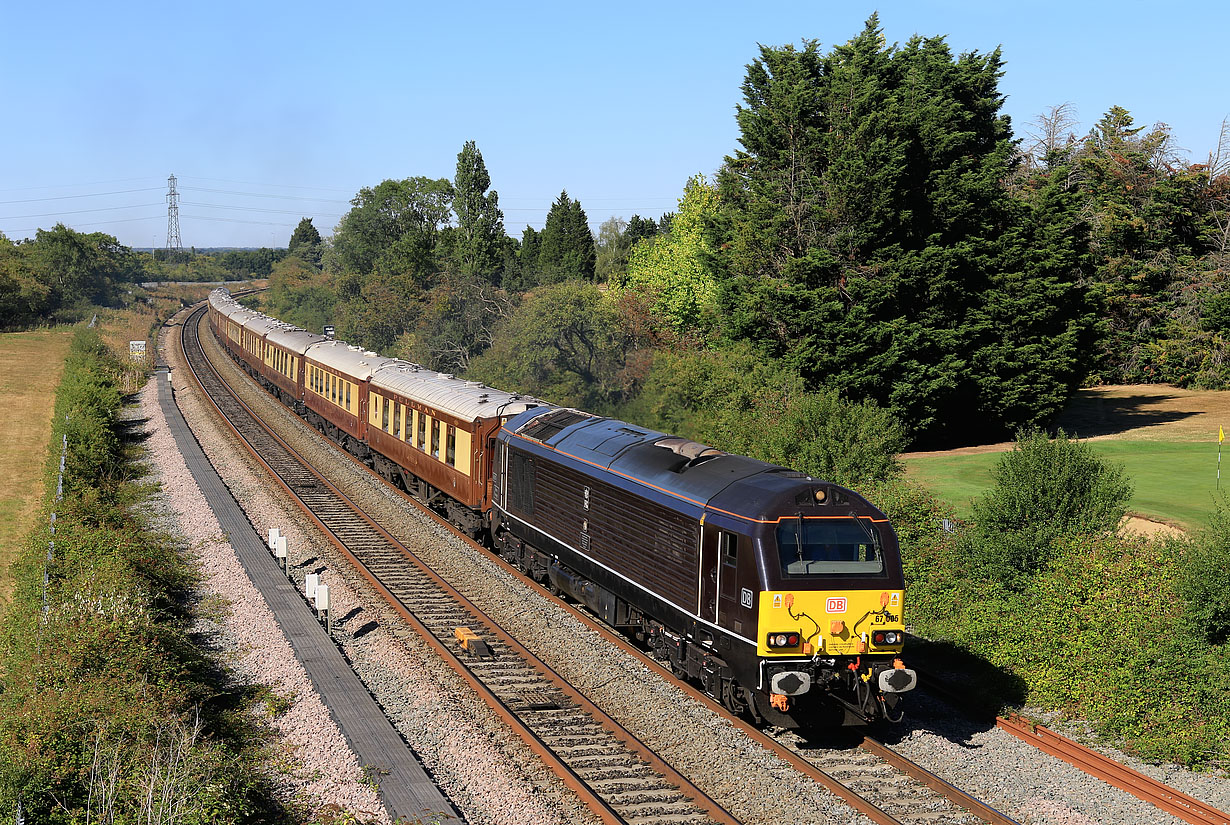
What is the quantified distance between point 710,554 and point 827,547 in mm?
1744

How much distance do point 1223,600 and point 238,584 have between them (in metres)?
19.1

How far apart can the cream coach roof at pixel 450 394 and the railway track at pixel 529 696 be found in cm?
390

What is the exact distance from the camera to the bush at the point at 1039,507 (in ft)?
62.2

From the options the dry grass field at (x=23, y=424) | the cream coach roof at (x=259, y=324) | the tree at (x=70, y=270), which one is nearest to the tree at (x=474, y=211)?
Result: the cream coach roof at (x=259, y=324)

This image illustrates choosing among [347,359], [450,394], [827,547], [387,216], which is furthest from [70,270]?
[827,547]

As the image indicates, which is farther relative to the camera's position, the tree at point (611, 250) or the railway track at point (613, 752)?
the tree at point (611, 250)

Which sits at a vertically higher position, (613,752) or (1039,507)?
(1039,507)

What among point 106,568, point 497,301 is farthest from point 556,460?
point 497,301

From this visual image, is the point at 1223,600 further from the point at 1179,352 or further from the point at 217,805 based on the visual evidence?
the point at 1179,352

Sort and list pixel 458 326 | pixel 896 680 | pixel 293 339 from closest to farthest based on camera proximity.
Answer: pixel 896 680 → pixel 293 339 → pixel 458 326

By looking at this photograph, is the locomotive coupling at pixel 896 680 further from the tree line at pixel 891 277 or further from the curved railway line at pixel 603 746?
the tree line at pixel 891 277

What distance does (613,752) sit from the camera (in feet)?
45.9

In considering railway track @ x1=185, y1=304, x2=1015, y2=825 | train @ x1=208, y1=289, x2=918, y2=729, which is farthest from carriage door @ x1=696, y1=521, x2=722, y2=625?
railway track @ x1=185, y1=304, x2=1015, y2=825

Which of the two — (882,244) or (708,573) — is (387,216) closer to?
(882,244)
